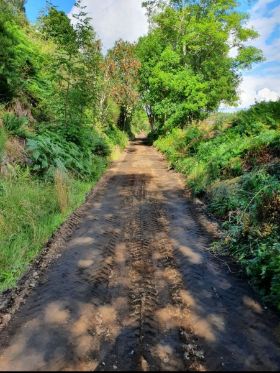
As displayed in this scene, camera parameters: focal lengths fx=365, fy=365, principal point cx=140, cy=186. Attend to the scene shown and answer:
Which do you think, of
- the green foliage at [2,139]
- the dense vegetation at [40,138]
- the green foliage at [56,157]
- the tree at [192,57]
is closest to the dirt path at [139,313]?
the dense vegetation at [40,138]

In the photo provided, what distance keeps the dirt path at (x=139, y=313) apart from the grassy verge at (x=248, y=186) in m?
0.47

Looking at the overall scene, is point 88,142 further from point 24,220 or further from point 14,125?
point 24,220

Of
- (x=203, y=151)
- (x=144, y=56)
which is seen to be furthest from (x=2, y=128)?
(x=144, y=56)

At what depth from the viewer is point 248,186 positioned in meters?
8.64

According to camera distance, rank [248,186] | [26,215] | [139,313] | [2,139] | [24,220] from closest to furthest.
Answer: [139,313]
[24,220]
[26,215]
[248,186]
[2,139]

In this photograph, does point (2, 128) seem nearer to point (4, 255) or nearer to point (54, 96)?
point (54, 96)

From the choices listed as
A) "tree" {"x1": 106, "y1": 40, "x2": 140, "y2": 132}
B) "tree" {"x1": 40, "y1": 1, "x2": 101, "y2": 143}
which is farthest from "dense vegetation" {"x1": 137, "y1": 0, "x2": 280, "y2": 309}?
"tree" {"x1": 40, "y1": 1, "x2": 101, "y2": 143}

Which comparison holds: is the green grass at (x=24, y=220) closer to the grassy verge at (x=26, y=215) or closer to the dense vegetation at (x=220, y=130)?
the grassy verge at (x=26, y=215)

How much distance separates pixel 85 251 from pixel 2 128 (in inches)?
201

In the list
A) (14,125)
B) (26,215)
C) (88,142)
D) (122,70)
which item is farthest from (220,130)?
(122,70)

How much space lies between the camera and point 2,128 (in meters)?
9.91

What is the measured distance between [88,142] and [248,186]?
7.57 m

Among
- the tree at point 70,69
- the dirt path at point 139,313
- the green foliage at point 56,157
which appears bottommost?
the dirt path at point 139,313

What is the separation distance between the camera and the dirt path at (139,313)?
12.4 feet
